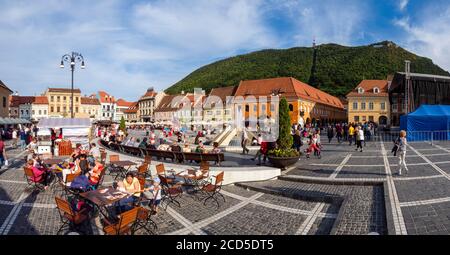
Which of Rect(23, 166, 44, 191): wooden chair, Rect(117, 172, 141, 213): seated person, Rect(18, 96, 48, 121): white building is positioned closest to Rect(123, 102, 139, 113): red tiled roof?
Rect(18, 96, 48, 121): white building

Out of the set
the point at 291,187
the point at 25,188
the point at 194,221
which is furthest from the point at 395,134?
the point at 25,188

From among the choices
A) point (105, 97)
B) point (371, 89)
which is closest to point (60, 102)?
point (105, 97)

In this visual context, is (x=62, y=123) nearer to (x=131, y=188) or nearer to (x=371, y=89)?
(x=131, y=188)

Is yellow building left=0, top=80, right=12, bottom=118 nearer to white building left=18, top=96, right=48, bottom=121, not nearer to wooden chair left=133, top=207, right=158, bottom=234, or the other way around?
white building left=18, top=96, right=48, bottom=121

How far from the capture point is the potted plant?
1119 centimetres

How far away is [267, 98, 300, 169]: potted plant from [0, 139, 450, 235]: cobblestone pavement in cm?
71

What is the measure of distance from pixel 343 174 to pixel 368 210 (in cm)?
377

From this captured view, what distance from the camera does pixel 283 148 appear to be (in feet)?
38.2


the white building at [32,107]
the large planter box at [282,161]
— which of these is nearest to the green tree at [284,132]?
the large planter box at [282,161]

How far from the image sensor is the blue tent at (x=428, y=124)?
2397cm
